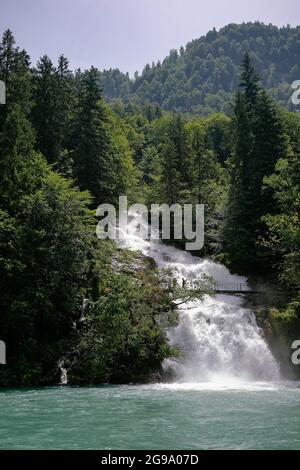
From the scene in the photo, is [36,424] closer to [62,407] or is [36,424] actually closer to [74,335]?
[62,407]

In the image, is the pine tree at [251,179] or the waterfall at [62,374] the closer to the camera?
the waterfall at [62,374]

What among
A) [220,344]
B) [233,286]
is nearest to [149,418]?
[220,344]

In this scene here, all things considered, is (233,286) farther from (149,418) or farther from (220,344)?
(149,418)

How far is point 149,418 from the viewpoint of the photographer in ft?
48.5

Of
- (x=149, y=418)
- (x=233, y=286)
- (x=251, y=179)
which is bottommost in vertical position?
(x=149, y=418)

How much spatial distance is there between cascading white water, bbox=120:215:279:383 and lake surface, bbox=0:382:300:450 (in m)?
3.73

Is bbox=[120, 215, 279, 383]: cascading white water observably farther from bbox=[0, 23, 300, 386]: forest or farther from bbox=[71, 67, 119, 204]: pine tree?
bbox=[71, 67, 119, 204]: pine tree

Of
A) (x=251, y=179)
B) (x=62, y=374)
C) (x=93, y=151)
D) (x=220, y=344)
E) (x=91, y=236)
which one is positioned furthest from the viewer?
(x=93, y=151)

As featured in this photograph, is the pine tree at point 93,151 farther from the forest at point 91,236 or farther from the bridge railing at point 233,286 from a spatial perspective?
the bridge railing at point 233,286

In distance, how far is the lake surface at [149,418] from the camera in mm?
12062

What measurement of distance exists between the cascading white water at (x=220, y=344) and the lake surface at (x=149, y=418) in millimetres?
3735

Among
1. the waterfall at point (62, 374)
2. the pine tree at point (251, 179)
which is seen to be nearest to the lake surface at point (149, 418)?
the waterfall at point (62, 374)

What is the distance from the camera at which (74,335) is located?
81.1 feet

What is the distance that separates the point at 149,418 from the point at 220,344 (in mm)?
11896
